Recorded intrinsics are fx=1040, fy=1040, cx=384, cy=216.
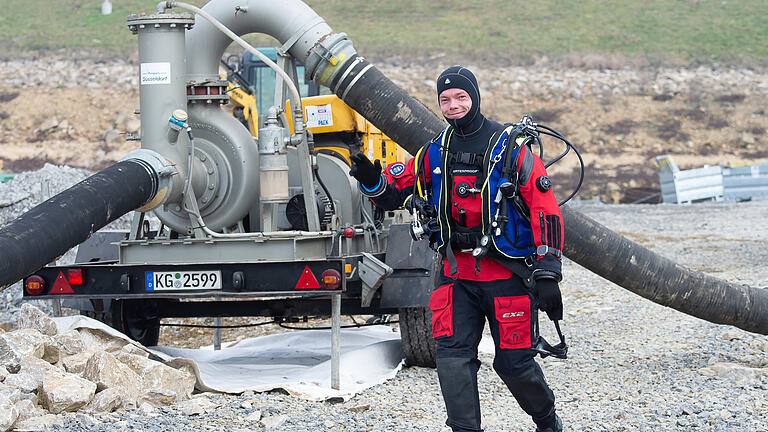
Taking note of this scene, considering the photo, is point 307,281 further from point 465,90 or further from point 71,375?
point 465,90

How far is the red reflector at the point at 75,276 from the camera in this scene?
7609 millimetres

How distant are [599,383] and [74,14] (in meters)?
60.8

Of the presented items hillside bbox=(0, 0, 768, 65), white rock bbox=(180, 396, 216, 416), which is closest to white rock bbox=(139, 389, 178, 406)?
white rock bbox=(180, 396, 216, 416)

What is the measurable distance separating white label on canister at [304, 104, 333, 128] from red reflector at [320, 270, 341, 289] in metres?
2.04

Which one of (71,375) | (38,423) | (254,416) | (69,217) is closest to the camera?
(38,423)

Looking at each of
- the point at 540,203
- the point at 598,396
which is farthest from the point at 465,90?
the point at 598,396

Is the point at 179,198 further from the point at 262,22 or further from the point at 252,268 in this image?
the point at 262,22

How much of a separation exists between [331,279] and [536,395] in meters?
2.19

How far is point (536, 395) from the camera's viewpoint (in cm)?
543

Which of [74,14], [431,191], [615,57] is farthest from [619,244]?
[74,14]

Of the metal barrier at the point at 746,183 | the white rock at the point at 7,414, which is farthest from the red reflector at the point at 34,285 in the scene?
the metal barrier at the point at 746,183

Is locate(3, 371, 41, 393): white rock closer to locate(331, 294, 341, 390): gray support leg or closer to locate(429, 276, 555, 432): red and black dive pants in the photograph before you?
locate(331, 294, 341, 390): gray support leg

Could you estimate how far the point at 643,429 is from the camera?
244 inches

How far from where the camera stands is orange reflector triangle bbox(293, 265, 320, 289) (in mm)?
7250
